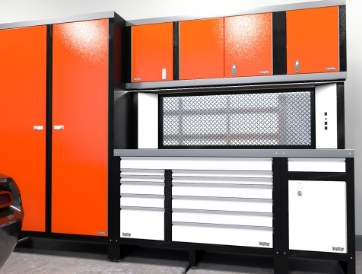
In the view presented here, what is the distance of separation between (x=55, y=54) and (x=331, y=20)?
85.8 inches

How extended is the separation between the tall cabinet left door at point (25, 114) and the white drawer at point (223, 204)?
3.89ft

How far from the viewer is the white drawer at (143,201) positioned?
2.65 metres

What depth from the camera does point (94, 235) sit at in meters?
2.76

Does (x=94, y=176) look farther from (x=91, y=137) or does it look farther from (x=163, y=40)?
(x=163, y=40)

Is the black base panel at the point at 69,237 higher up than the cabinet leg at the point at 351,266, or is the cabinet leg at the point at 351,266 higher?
the black base panel at the point at 69,237

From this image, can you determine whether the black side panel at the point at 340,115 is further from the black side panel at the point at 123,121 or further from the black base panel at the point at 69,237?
the black base panel at the point at 69,237

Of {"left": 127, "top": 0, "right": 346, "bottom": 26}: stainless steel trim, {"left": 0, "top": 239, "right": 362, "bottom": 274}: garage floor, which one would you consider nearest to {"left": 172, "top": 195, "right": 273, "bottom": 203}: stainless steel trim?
{"left": 0, "top": 239, "right": 362, "bottom": 274}: garage floor

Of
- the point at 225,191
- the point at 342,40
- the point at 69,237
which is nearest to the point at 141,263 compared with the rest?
the point at 69,237

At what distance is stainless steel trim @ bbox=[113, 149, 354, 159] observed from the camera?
234 centimetres

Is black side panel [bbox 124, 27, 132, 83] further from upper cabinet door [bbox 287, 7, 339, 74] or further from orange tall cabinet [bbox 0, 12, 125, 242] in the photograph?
upper cabinet door [bbox 287, 7, 339, 74]

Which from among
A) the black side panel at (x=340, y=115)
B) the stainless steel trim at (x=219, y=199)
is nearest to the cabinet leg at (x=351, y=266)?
the stainless steel trim at (x=219, y=199)

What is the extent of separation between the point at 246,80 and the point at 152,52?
2.71ft

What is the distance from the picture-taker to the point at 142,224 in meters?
2.67

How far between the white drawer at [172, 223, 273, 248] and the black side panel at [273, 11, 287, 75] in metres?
1.21
